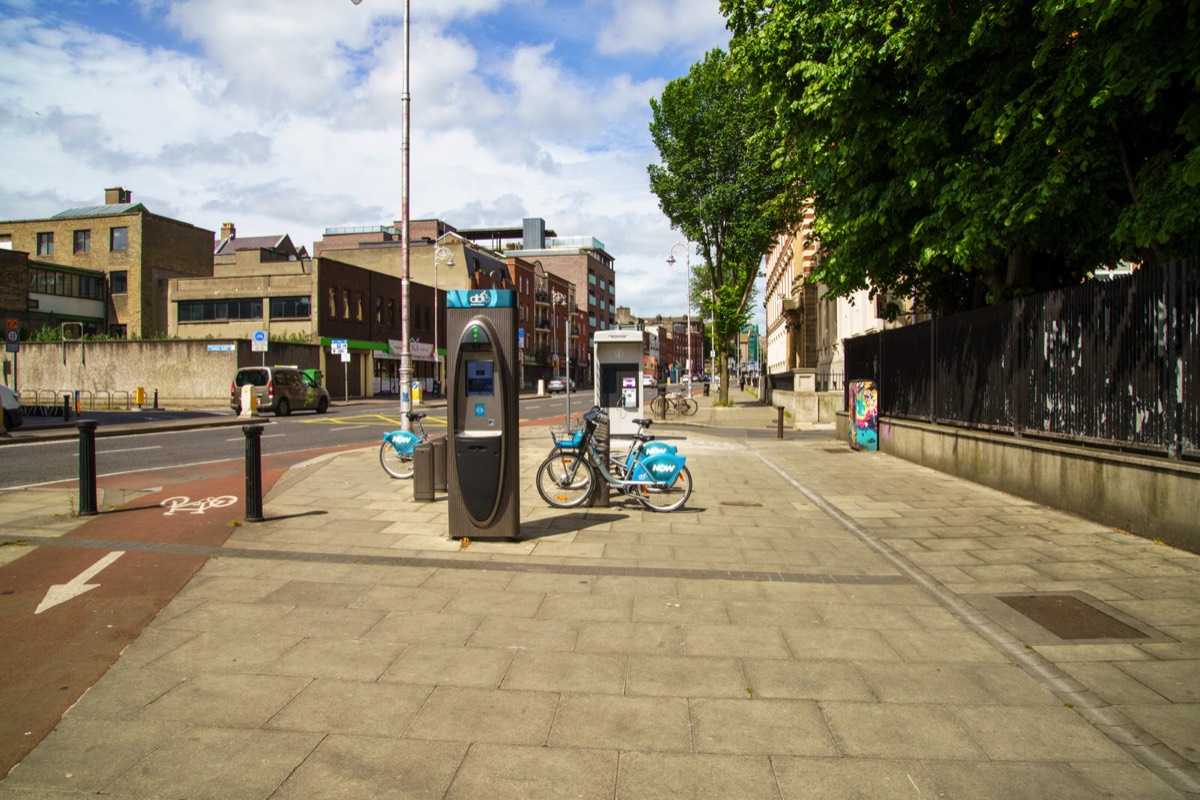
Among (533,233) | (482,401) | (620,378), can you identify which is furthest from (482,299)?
(533,233)

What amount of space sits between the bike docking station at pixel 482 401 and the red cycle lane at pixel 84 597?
7.74ft

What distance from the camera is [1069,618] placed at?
5.18m

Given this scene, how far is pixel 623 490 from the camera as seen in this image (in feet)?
30.2

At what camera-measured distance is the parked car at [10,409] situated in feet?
61.2

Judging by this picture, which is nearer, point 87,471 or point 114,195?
point 87,471

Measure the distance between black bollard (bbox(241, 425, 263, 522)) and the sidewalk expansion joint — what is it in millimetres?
1120

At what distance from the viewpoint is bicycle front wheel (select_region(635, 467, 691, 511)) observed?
30.3ft

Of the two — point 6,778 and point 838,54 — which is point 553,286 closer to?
point 838,54

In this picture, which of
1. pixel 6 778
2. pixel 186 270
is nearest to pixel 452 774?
pixel 6 778

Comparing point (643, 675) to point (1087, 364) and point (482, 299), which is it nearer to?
point (482, 299)

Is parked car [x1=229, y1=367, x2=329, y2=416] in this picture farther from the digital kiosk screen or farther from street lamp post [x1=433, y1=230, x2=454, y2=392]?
the digital kiosk screen

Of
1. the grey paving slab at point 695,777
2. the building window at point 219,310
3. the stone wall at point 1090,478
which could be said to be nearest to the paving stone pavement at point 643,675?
the grey paving slab at point 695,777

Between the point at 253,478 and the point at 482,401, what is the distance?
3.00m

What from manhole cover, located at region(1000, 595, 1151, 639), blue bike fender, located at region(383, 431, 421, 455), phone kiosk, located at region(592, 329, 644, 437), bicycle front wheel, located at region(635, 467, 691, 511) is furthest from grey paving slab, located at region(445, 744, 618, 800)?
phone kiosk, located at region(592, 329, 644, 437)
